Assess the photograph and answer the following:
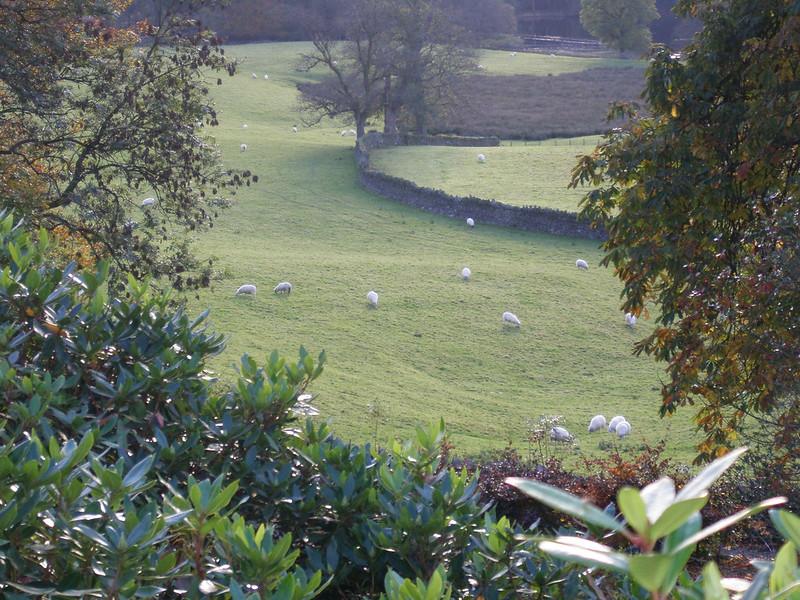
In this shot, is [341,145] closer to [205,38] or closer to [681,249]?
[205,38]

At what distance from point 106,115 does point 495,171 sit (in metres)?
26.3

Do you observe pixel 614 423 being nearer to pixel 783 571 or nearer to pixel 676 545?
pixel 783 571

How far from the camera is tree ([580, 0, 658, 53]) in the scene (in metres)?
78.1

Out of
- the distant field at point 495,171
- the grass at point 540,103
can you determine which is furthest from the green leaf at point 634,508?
the grass at point 540,103

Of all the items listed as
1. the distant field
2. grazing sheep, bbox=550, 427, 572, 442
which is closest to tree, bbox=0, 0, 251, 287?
grazing sheep, bbox=550, 427, 572, 442

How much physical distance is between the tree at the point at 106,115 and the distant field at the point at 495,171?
19.0 metres

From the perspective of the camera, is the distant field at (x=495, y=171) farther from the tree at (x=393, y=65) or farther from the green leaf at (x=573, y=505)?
the green leaf at (x=573, y=505)

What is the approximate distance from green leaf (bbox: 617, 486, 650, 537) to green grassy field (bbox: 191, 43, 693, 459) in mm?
11090

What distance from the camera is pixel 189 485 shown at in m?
2.79

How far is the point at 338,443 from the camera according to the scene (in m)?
3.98

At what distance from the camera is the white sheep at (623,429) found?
14133 millimetres

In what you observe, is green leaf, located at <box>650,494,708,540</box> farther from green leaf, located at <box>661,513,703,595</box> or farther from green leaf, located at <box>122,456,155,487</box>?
green leaf, located at <box>122,456,155,487</box>

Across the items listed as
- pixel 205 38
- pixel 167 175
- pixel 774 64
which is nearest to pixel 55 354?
pixel 774 64

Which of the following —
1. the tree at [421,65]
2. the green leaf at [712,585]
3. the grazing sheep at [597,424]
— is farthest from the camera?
the tree at [421,65]
